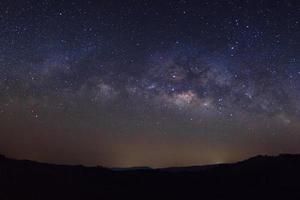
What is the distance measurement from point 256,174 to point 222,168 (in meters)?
4.46

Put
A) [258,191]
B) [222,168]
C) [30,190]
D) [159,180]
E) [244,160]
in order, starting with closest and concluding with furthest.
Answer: [30,190]
[258,191]
[159,180]
[222,168]
[244,160]

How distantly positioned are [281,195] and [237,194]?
3956 millimetres

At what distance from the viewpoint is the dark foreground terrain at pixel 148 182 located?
41906mm

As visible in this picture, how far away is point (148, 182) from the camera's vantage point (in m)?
46.4

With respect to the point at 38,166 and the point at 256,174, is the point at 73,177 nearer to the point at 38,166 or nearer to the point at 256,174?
the point at 38,166

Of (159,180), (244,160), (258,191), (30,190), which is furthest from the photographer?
(244,160)

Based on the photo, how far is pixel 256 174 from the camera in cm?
4975

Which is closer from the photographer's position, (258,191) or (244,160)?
(258,191)

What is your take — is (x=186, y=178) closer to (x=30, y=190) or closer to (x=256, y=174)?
(x=256, y=174)

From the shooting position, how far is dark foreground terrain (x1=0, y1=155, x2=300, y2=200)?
4191 cm

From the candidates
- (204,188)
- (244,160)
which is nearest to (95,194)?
(204,188)

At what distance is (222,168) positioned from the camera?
52906 millimetres

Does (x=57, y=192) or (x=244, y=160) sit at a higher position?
(x=244, y=160)

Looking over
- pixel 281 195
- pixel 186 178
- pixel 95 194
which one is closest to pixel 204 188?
pixel 186 178
